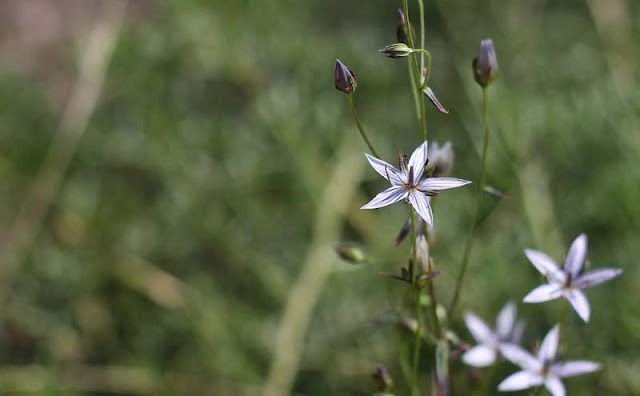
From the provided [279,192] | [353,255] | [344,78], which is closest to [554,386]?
[353,255]

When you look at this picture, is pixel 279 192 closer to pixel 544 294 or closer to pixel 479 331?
pixel 479 331

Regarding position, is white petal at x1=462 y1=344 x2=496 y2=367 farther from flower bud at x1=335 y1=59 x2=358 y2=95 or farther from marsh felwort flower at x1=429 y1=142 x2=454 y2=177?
flower bud at x1=335 y1=59 x2=358 y2=95

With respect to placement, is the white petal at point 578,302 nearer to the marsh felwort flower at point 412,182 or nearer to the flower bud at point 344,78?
the marsh felwort flower at point 412,182

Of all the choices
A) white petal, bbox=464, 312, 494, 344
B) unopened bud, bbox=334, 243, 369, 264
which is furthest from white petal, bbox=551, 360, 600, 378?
unopened bud, bbox=334, 243, 369, 264

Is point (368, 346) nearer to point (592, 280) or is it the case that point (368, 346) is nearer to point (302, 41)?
point (592, 280)

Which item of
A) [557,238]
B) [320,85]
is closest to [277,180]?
[320,85]

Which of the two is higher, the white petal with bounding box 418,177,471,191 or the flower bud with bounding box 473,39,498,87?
the flower bud with bounding box 473,39,498,87
